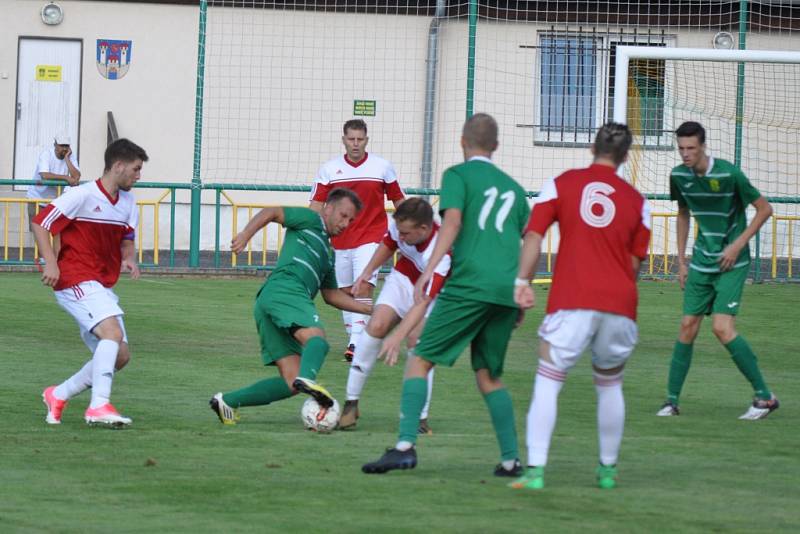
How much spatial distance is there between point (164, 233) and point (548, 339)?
1517 centimetres

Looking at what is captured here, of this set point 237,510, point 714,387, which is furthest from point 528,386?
point 237,510

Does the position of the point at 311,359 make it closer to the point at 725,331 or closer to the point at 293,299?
the point at 293,299

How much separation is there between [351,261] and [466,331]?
211 inches

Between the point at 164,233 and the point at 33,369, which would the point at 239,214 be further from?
the point at 33,369

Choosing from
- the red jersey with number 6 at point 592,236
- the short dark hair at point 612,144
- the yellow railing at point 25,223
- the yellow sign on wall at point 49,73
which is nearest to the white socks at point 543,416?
the red jersey with number 6 at point 592,236

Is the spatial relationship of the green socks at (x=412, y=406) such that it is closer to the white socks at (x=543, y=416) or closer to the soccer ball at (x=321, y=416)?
the white socks at (x=543, y=416)

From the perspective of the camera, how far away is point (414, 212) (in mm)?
7734

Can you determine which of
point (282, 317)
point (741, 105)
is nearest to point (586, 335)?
point (282, 317)

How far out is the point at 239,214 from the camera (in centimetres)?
2142

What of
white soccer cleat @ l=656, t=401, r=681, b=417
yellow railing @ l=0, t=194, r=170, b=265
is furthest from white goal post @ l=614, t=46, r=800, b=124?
yellow railing @ l=0, t=194, r=170, b=265

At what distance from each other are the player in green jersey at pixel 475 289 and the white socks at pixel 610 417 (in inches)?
19.9

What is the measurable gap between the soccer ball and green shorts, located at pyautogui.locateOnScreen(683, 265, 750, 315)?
2633 millimetres

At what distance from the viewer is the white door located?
71.9ft

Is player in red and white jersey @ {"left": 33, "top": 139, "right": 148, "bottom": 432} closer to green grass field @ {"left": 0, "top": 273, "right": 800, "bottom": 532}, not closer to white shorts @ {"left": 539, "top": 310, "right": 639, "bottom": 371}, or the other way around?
green grass field @ {"left": 0, "top": 273, "right": 800, "bottom": 532}
